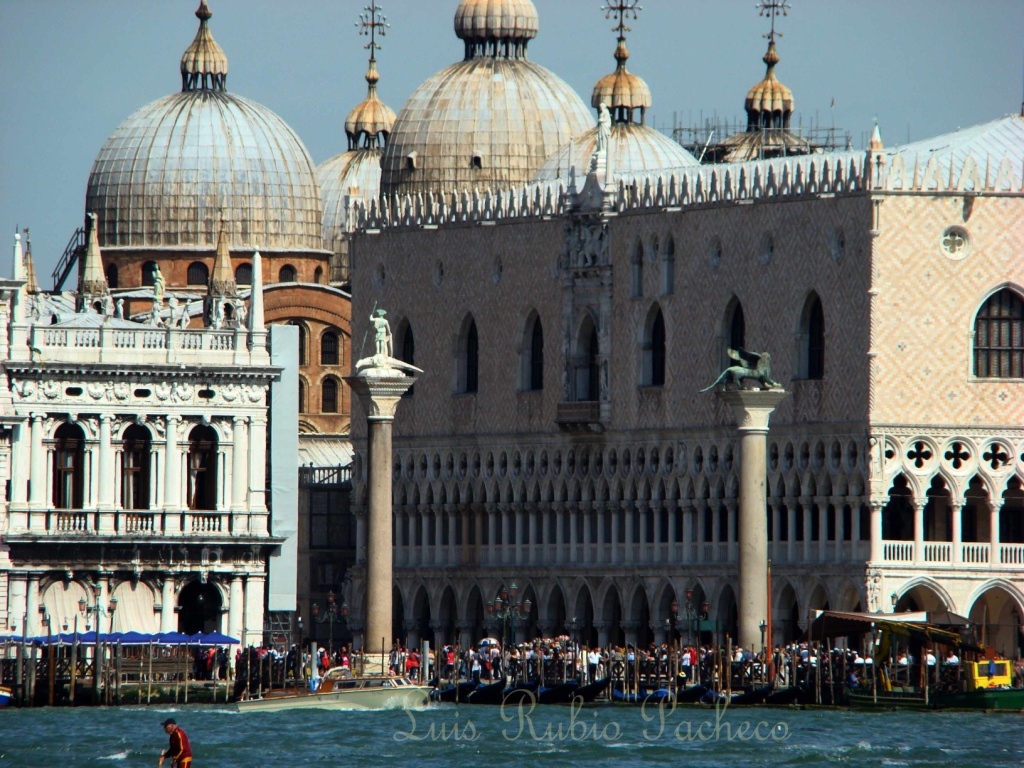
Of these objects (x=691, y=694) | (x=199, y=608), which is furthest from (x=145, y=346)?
(x=691, y=694)

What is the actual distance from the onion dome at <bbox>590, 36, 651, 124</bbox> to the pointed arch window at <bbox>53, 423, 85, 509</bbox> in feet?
90.6

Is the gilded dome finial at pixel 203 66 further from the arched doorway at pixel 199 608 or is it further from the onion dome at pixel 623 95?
the arched doorway at pixel 199 608

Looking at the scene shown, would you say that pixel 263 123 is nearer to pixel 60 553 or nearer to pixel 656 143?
pixel 656 143

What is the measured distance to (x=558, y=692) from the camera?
4003 inches

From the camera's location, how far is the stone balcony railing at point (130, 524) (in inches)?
4294

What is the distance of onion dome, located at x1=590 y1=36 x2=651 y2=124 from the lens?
436 feet

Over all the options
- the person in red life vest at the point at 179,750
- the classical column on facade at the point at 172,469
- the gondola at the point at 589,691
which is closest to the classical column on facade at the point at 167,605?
the classical column on facade at the point at 172,469

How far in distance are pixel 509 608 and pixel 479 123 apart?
18455mm

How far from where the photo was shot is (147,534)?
4304 inches

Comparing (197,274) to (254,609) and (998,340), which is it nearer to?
(254,609)

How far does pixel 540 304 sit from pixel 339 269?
92.0ft

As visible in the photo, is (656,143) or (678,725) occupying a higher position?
(656,143)

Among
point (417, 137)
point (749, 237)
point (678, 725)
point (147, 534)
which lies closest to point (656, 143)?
point (417, 137)

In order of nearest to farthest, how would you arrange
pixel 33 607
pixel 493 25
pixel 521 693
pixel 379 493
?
pixel 521 693, pixel 379 493, pixel 33 607, pixel 493 25
